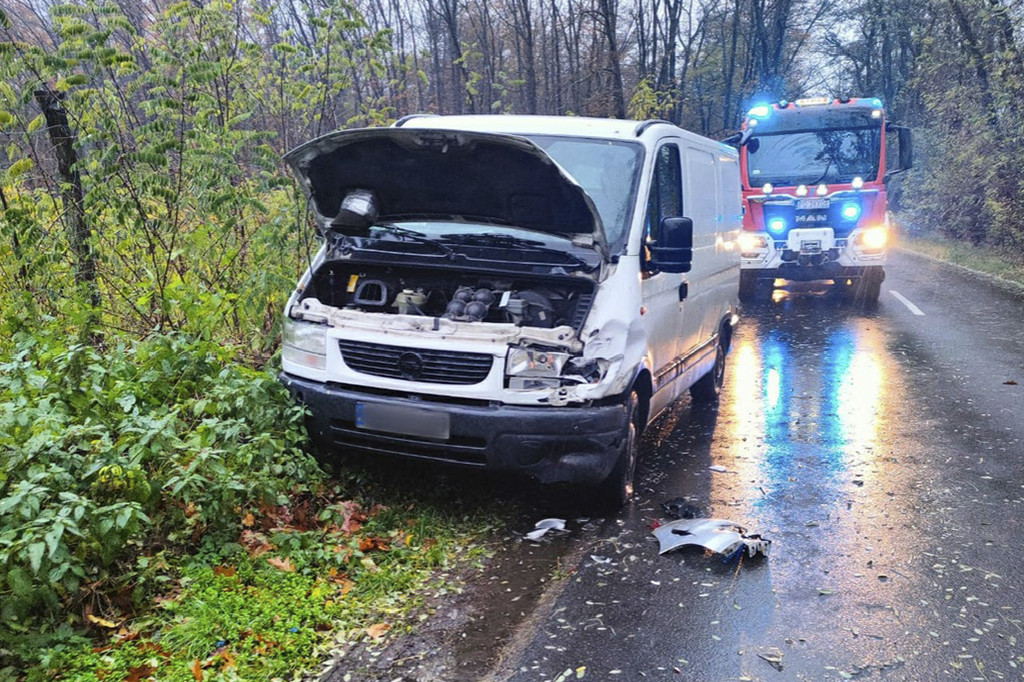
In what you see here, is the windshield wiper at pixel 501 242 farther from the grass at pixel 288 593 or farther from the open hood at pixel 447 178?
the grass at pixel 288 593

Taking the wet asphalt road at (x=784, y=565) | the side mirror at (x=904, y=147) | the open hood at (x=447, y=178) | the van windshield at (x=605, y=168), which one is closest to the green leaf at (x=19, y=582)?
the wet asphalt road at (x=784, y=565)

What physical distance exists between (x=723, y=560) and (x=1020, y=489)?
2.47 meters

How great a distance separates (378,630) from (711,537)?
193cm

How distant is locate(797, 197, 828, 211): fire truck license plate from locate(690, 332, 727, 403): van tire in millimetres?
6211

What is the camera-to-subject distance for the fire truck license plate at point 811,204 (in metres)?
13.2

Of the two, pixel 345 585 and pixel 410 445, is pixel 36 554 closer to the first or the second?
pixel 345 585

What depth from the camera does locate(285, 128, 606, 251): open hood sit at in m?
4.80

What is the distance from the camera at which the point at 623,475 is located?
5.04 m

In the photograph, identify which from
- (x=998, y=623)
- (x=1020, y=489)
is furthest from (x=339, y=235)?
(x=1020, y=489)

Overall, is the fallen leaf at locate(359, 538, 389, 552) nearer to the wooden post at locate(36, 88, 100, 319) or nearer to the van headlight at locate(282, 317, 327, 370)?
the van headlight at locate(282, 317, 327, 370)

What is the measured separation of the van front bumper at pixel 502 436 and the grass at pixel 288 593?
431mm

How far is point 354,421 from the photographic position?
475 cm

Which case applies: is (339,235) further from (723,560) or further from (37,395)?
(723,560)

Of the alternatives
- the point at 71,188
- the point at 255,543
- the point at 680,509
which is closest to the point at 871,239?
the point at 680,509
